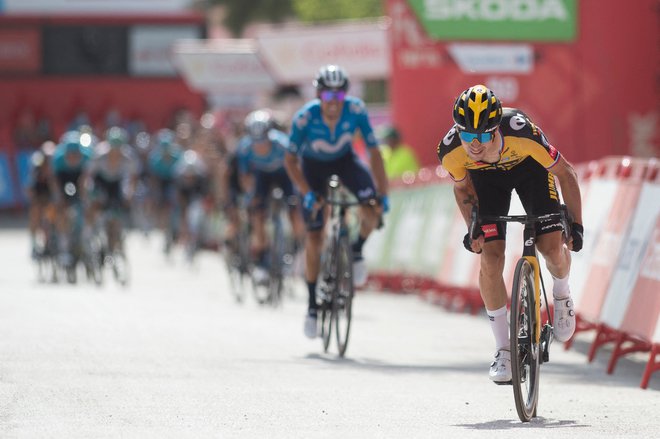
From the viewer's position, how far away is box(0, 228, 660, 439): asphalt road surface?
332 inches

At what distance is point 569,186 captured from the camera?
8969 millimetres

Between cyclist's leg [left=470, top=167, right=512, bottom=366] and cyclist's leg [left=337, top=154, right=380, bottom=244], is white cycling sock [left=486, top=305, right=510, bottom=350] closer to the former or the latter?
cyclist's leg [left=470, top=167, right=512, bottom=366]

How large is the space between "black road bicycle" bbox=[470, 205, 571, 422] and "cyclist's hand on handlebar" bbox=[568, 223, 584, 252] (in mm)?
36

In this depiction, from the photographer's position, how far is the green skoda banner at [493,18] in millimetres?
23500

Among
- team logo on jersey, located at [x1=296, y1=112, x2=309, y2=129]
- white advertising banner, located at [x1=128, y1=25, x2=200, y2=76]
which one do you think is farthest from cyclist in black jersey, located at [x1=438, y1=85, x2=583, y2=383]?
white advertising banner, located at [x1=128, y1=25, x2=200, y2=76]

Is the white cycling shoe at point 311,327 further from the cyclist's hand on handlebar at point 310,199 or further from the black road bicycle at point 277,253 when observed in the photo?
the black road bicycle at point 277,253

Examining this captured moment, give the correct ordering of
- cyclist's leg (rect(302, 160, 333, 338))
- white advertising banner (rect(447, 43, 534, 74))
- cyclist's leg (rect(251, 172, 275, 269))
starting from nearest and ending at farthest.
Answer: cyclist's leg (rect(302, 160, 333, 338)) → cyclist's leg (rect(251, 172, 275, 269)) → white advertising banner (rect(447, 43, 534, 74))

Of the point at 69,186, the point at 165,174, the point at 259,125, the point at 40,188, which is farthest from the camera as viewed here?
the point at 165,174

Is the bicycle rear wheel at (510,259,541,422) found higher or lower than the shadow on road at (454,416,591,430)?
higher

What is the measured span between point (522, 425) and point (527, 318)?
0.58 metres

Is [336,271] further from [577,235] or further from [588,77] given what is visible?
[588,77]

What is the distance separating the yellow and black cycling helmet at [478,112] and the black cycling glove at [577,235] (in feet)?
2.42

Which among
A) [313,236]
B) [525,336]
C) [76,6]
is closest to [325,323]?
[313,236]

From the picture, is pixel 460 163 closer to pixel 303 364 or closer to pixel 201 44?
pixel 303 364
